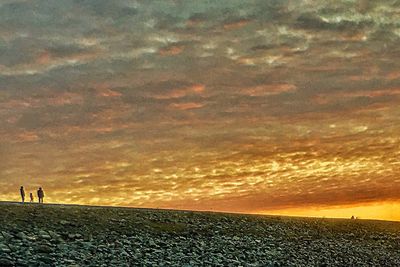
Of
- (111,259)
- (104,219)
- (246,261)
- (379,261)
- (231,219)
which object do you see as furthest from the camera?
(231,219)

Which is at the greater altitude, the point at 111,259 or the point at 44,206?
the point at 44,206

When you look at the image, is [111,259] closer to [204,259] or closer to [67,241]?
[67,241]

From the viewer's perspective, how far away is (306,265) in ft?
145

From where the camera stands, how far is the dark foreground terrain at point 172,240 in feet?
120

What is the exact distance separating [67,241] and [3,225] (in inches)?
161

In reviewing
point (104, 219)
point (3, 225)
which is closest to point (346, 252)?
point (104, 219)

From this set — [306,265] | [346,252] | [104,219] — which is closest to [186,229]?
[104,219]

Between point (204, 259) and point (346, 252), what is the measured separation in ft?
48.7

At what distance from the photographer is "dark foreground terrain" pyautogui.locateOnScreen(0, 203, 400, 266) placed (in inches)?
1443

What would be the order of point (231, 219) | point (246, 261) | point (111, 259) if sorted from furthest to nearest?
1. point (231, 219)
2. point (246, 261)
3. point (111, 259)

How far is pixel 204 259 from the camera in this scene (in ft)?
133

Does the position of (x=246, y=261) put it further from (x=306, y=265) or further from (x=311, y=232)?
(x=311, y=232)

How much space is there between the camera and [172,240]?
144ft

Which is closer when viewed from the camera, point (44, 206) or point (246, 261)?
point (246, 261)
